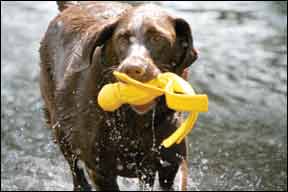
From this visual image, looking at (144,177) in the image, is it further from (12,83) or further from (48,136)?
(12,83)

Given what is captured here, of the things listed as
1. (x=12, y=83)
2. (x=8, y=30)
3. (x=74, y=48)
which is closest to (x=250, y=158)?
(x=74, y=48)

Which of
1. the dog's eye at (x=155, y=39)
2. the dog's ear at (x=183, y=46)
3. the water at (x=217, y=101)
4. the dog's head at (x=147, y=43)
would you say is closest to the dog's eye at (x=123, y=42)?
the dog's head at (x=147, y=43)

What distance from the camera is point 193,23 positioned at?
953 centimetres

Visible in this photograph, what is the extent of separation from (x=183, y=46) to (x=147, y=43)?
295 mm

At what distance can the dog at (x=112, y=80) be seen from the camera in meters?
3.44

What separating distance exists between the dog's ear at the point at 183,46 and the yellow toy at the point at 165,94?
0.56 ft

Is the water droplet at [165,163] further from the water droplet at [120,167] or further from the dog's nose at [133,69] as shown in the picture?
the dog's nose at [133,69]

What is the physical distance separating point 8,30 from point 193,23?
7.97 ft

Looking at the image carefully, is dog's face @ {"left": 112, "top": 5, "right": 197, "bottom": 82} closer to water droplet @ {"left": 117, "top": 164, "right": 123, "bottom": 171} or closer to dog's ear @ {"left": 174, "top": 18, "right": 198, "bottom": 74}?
dog's ear @ {"left": 174, "top": 18, "right": 198, "bottom": 74}

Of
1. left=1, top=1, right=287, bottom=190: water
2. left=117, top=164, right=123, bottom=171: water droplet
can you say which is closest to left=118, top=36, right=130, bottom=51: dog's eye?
left=117, top=164, right=123, bottom=171: water droplet

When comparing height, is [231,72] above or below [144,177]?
below

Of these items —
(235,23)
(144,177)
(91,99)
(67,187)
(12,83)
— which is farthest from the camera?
(235,23)

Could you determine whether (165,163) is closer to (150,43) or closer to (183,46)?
(183,46)

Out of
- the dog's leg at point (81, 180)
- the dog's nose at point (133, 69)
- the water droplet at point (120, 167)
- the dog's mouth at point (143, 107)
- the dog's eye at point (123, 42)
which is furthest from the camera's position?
the dog's leg at point (81, 180)
